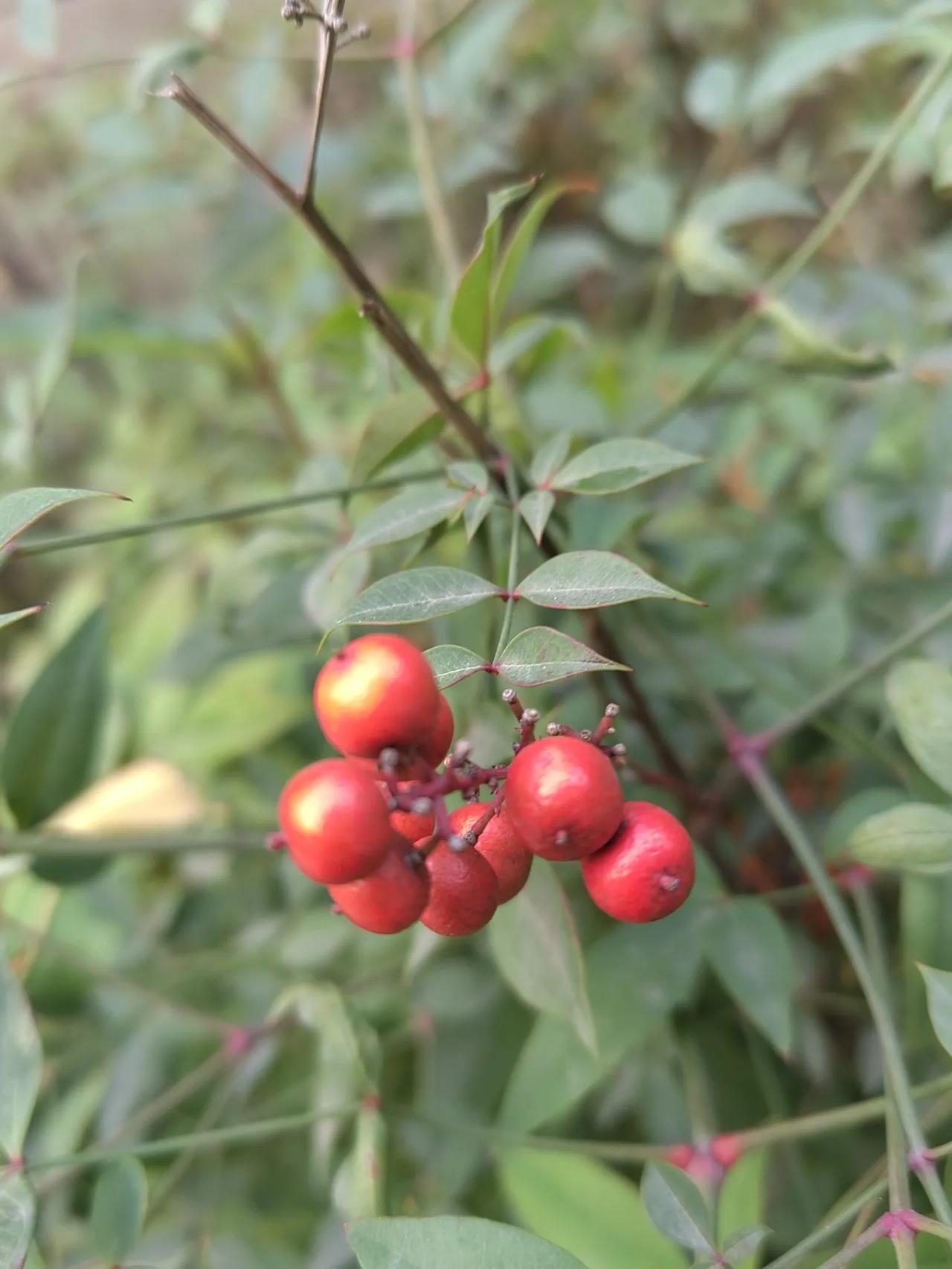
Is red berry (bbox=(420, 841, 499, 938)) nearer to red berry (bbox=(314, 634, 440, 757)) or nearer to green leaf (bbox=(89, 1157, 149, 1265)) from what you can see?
red berry (bbox=(314, 634, 440, 757))

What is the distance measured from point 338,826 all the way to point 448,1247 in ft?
0.80

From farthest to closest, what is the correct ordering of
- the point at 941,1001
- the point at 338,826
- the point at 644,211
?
1. the point at 644,211
2. the point at 941,1001
3. the point at 338,826

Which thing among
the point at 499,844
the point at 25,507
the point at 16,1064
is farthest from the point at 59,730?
the point at 499,844

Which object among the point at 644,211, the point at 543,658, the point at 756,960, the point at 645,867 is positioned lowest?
the point at 756,960

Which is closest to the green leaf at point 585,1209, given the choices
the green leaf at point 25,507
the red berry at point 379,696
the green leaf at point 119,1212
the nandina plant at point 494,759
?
the nandina plant at point 494,759

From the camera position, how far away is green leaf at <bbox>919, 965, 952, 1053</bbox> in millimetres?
518

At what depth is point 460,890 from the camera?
44 centimetres

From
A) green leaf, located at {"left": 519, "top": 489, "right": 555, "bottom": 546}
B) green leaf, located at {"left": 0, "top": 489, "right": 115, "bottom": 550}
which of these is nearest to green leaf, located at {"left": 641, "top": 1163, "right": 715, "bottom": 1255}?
green leaf, located at {"left": 519, "top": 489, "right": 555, "bottom": 546}

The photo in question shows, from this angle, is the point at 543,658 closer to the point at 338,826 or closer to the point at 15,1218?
the point at 338,826

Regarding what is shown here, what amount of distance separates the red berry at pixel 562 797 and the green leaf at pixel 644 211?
74cm

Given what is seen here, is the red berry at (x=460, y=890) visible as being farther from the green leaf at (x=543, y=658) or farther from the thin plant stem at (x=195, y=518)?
the thin plant stem at (x=195, y=518)

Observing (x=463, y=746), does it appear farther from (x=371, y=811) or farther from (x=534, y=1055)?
(x=534, y=1055)

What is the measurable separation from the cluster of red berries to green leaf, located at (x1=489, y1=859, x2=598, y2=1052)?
89mm

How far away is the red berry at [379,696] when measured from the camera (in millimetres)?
399
